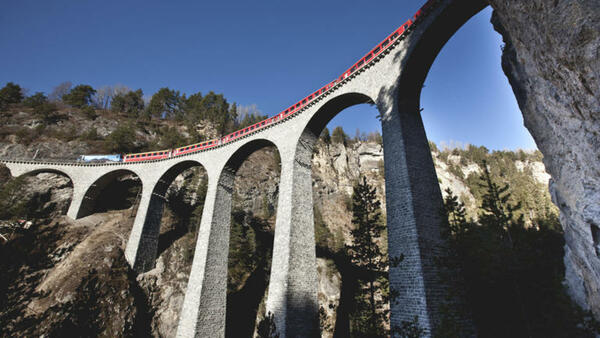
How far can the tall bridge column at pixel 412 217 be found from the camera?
28.4 feet

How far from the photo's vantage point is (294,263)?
13.7 m

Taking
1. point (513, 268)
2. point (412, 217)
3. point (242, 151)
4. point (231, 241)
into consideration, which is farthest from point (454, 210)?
point (231, 241)

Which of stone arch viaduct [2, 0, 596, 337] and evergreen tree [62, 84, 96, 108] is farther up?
evergreen tree [62, 84, 96, 108]

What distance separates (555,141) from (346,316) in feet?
73.3

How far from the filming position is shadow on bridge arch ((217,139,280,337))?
2159cm

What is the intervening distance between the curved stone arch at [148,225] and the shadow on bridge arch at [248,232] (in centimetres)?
448

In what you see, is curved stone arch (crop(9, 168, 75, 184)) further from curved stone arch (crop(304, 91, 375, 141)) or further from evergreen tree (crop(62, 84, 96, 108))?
curved stone arch (crop(304, 91, 375, 141))

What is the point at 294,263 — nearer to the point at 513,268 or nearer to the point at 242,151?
the point at 513,268

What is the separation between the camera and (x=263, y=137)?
19.7 metres

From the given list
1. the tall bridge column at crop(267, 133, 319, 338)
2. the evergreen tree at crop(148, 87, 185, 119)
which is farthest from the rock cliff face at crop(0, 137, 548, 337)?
the evergreen tree at crop(148, 87, 185, 119)

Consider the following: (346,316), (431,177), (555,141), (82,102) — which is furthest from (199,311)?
(82,102)

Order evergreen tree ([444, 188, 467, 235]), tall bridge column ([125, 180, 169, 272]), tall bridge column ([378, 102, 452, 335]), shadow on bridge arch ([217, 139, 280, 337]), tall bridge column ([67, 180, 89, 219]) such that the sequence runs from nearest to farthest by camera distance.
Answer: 1. evergreen tree ([444, 188, 467, 235])
2. tall bridge column ([378, 102, 452, 335])
3. shadow on bridge arch ([217, 139, 280, 337])
4. tall bridge column ([125, 180, 169, 272])
5. tall bridge column ([67, 180, 89, 219])

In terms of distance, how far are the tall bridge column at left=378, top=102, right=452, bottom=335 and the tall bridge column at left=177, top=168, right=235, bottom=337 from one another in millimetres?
12050

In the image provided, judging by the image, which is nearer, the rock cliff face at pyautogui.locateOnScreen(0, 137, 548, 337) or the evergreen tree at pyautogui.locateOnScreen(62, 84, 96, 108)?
the rock cliff face at pyautogui.locateOnScreen(0, 137, 548, 337)
